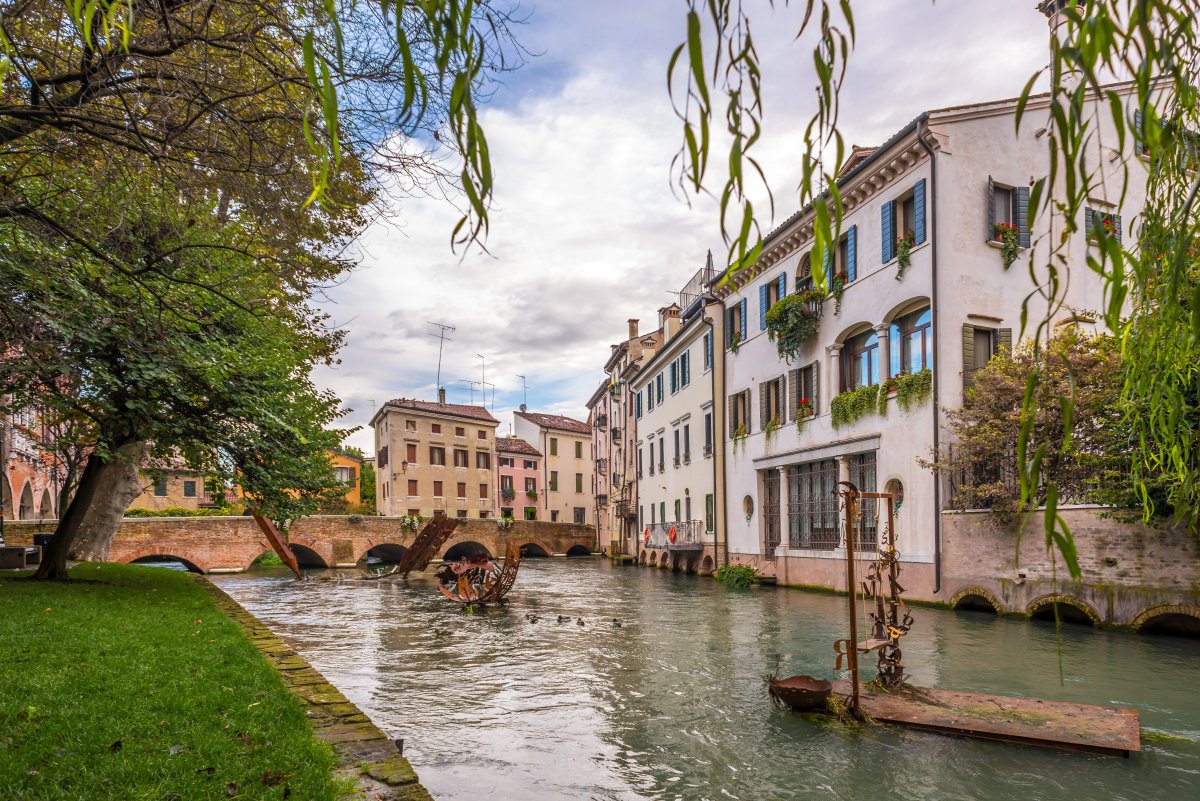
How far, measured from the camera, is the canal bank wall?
Answer: 4754 mm

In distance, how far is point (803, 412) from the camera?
78.1 feet

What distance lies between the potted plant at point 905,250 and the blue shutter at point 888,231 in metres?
0.51

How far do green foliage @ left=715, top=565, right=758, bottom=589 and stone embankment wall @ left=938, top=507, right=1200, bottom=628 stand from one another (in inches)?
320

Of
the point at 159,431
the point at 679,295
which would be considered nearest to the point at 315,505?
the point at 159,431

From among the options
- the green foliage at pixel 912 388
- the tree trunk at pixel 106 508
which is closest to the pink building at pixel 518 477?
the tree trunk at pixel 106 508

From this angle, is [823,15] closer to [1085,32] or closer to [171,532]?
[1085,32]

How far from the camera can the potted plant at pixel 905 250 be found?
62.3 feet

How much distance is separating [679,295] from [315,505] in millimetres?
27234

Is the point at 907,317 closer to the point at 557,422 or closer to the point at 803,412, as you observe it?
the point at 803,412

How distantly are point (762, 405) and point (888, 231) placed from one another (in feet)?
26.6

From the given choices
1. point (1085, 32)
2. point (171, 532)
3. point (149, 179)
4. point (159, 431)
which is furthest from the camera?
point (171, 532)

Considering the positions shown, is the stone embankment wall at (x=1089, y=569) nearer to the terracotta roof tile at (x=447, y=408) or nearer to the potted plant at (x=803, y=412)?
the potted plant at (x=803, y=412)

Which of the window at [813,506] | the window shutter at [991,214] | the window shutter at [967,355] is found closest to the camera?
the window shutter at [967,355]

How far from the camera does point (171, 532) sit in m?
35.9
